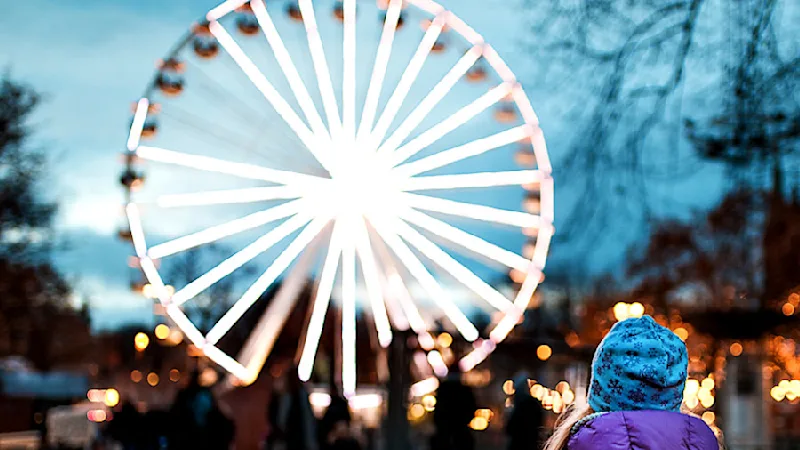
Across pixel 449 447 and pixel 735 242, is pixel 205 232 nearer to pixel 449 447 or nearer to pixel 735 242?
pixel 449 447

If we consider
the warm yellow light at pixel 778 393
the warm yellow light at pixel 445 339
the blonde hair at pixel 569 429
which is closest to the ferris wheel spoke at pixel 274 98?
the warm yellow light at pixel 445 339

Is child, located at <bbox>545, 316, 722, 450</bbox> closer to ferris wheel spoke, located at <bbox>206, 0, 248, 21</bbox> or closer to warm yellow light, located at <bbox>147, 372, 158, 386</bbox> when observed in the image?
ferris wheel spoke, located at <bbox>206, 0, 248, 21</bbox>

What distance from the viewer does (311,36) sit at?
691 inches

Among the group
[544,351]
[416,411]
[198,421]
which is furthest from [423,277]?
[416,411]

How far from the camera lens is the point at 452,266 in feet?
54.2

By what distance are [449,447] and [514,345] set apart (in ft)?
45.4

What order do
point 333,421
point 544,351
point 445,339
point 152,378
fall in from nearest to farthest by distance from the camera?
point 333,421
point 445,339
point 544,351
point 152,378

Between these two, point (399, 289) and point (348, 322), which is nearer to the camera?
point (348, 322)

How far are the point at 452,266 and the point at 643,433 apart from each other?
43.6ft

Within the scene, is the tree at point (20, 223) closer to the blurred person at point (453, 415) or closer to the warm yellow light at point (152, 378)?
the warm yellow light at point (152, 378)

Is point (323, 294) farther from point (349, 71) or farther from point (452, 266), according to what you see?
point (349, 71)

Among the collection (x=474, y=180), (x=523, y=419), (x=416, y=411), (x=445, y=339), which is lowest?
(x=416, y=411)

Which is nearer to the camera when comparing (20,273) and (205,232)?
(205,232)

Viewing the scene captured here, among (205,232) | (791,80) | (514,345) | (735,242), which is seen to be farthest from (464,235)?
(735,242)
